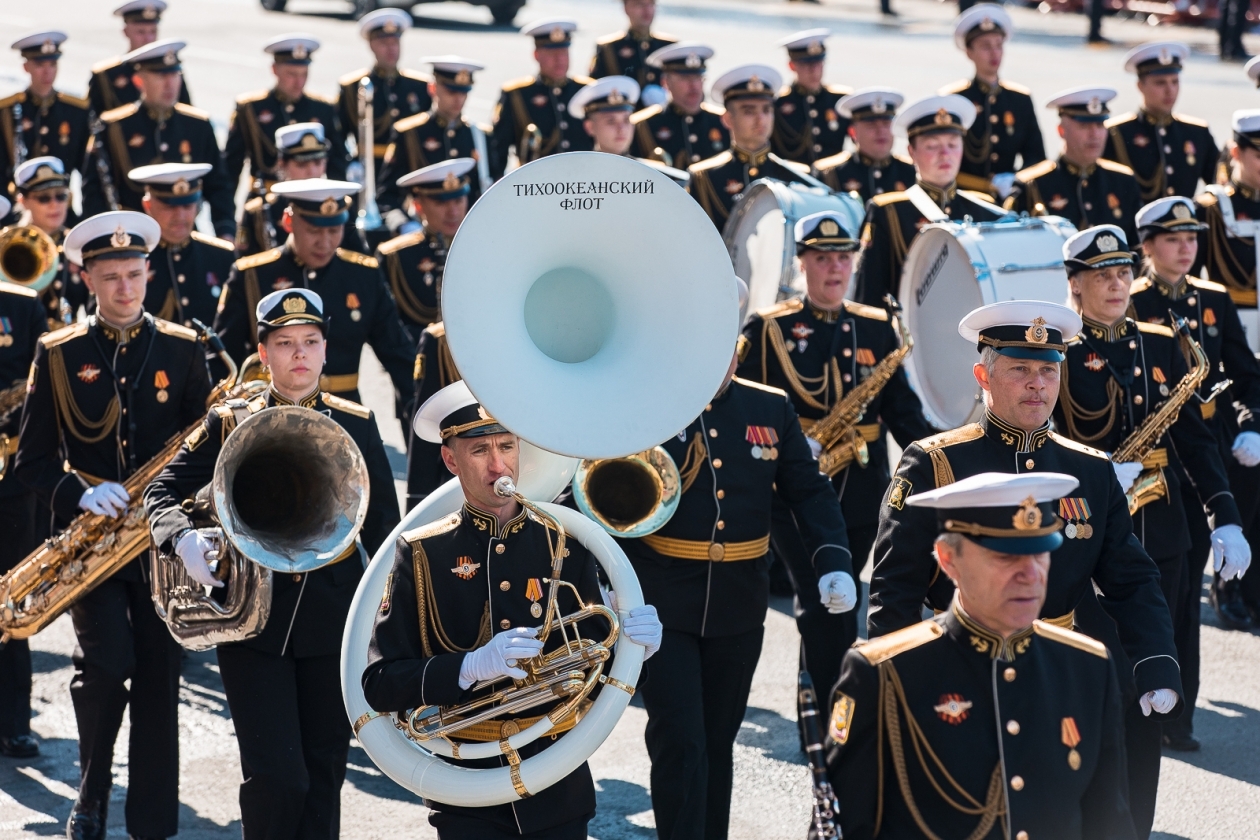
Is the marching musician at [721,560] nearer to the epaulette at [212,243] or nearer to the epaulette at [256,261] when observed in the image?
the epaulette at [256,261]

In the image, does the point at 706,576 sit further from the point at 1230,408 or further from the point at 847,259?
Result: the point at 1230,408

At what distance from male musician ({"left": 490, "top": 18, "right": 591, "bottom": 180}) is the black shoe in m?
6.96

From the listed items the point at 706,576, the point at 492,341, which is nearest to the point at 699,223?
the point at 492,341

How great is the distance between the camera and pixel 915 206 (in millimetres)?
10188

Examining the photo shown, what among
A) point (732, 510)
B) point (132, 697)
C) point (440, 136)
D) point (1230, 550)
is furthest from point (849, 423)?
point (440, 136)

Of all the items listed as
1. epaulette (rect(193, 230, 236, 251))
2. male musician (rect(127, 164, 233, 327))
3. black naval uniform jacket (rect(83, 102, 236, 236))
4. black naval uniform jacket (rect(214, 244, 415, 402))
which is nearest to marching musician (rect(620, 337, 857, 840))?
black naval uniform jacket (rect(214, 244, 415, 402))

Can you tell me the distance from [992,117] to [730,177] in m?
2.20

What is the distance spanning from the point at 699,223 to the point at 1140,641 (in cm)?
189

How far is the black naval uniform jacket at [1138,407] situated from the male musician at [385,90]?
27.1ft

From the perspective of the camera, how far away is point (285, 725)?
6.36m

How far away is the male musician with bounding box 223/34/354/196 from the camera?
13.6 meters

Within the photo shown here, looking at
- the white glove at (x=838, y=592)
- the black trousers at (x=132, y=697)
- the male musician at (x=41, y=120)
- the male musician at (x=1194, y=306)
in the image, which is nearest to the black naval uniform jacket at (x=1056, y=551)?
the white glove at (x=838, y=592)

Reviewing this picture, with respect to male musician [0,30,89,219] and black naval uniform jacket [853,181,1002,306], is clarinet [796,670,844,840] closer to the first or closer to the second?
black naval uniform jacket [853,181,1002,306]

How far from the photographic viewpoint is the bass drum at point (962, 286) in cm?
870
